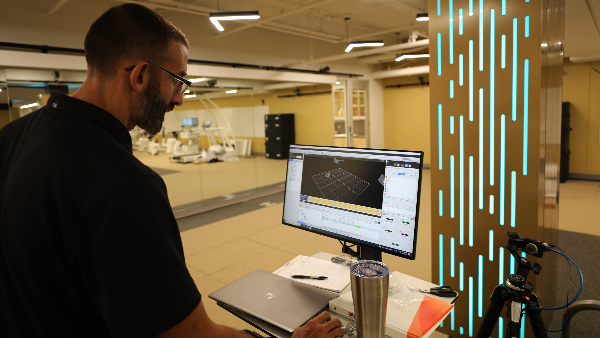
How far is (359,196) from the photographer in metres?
1.54

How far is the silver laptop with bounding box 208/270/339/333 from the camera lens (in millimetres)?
1298

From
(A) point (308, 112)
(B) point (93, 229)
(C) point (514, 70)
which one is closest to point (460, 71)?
(C) point (514, 70)

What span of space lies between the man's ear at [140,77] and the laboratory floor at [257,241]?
2.50 meters

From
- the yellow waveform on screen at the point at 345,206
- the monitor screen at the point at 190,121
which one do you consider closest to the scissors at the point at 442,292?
the yellow waveform on screen at the point at 345,206

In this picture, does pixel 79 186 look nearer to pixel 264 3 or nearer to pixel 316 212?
pixel 316 212

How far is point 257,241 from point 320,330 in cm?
400

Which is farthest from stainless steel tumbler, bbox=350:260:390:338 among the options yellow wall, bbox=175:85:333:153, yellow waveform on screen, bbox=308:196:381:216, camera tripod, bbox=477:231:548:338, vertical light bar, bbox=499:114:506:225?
yellow wall, bbox=175:85:333:153

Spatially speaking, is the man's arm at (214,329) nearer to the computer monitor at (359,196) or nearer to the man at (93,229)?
the man at (93,229)

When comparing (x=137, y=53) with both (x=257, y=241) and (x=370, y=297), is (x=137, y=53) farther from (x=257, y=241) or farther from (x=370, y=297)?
(x=257, y=241)

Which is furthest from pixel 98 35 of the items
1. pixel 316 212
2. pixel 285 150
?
pixel 285 150

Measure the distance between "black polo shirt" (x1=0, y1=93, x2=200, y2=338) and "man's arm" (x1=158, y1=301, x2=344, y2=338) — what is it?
0.03 m

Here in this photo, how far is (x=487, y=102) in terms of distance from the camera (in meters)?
2.10

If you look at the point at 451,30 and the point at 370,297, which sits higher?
the point at 451,30

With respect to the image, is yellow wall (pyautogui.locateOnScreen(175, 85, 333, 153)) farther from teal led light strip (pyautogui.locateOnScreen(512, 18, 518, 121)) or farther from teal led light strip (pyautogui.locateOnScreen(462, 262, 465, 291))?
teal led light strip (pyautogui.locateOnScreen(512, 18, 518, 121))
